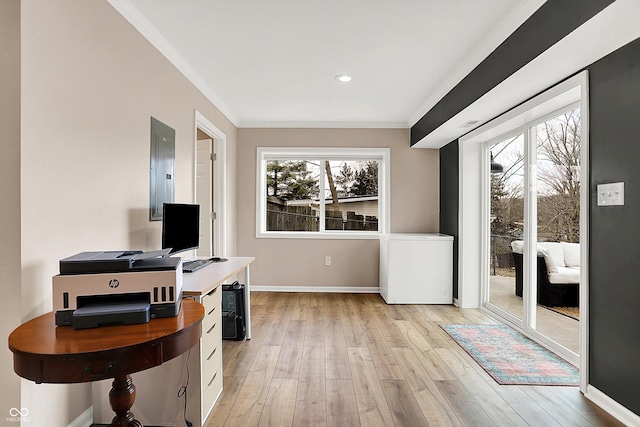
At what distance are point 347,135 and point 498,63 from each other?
107 inches

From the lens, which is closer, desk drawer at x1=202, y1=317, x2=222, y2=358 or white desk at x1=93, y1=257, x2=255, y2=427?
white desk at x1=93, y1=257, x2=255, y2=427

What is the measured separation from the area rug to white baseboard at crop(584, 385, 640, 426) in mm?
204

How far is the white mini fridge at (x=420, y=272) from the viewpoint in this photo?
14.9ft

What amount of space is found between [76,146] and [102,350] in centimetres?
112

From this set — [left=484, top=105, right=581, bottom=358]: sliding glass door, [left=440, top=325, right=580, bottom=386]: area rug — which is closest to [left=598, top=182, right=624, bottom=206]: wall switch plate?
[left=484, top=105, right=581, bottom=358]: sliding glass door

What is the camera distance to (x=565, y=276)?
2.88m

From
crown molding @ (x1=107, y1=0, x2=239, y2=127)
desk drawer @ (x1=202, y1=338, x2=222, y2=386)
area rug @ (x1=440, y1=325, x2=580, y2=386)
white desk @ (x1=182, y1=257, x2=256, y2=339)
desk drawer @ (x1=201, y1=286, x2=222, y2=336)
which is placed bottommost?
area rug @ (x1=440, y1=325, x2=580, y2=386)

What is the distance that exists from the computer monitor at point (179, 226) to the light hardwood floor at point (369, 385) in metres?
0.95

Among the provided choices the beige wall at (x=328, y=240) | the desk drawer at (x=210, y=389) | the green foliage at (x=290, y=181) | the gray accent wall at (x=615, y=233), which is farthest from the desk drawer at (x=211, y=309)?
the green foliage at (x=290, y=181)

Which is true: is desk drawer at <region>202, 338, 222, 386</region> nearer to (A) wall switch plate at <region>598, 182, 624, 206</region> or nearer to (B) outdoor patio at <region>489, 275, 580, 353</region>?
(A) wall switch plate at <region>598, 182, 624, 206</region>

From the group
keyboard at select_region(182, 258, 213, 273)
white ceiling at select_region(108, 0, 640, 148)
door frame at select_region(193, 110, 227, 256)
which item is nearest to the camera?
white ceiling at select_region(108, 0, 640, 148)

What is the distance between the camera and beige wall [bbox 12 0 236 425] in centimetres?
154

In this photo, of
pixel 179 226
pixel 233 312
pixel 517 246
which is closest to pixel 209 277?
pixel 179 226

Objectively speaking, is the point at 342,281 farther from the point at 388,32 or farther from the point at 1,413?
the point at 1,413
